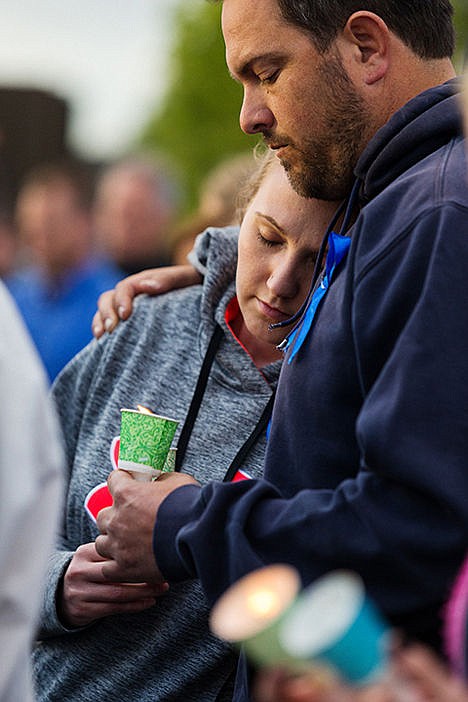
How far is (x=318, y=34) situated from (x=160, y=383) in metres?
1.03

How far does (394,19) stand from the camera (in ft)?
7.12

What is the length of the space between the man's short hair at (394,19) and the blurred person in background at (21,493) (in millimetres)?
947

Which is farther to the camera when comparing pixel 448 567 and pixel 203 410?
pixel 203 410

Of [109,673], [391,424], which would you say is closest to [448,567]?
[391,424]

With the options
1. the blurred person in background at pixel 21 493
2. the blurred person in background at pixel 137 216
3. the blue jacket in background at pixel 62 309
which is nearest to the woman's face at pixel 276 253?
the blurred person in background at pixel 21 493

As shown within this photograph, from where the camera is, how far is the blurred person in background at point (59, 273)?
233 inches

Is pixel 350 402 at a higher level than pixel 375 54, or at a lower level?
lower

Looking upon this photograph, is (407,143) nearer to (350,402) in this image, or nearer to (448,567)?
(350,402)

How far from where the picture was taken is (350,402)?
1877 mm

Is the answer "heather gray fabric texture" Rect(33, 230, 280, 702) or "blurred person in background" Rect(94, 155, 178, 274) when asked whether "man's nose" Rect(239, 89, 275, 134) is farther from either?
"blurred person in background" Rect(94, 155, 178, 274)

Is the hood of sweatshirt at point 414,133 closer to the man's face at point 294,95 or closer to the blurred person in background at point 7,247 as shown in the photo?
the man's face at point 294,95

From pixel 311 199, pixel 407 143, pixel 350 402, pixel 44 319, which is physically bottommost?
pixel 44 319

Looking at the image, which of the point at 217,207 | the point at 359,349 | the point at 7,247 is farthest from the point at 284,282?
the point at 7,247

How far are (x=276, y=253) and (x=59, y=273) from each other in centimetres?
466
